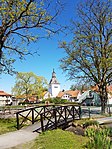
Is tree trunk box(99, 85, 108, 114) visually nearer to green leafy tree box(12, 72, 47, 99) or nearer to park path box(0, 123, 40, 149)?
park path box(0, 123, 40, 149)

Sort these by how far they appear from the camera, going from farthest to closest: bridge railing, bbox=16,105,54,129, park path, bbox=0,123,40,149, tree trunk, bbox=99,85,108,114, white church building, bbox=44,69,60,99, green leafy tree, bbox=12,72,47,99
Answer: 1. white church building, bbox=44,69,60,99
2. green leafy tree, bbox=12,72,47,99
3. tree trunk, bbox=99,85,108,114
4. bridge railing, bbox=16,105,54,129
5. park path, bbox=0,123,40,149

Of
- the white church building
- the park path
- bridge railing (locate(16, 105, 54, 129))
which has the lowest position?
the park path

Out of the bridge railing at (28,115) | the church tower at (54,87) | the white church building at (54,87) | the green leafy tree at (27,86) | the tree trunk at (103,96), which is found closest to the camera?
the bridge railing at (28,115)

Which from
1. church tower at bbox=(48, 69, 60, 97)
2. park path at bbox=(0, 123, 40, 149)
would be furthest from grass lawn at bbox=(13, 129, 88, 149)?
church tower at bbox=(48, 69, 60, 97)

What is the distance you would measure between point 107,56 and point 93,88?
4704mm

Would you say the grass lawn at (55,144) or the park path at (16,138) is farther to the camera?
the park path at (16,138)

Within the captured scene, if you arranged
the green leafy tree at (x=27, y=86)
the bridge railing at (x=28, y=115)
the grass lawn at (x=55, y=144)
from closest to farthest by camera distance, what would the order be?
the grass lawn at (x=55, y=144), the bridge railing at (x=28, y=115), the green leafy tree at (x=27, y=86)

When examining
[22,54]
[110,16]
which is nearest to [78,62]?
[110,16]

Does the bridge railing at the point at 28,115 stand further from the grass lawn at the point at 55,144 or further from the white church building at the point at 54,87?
the white church building at the point at 54,87

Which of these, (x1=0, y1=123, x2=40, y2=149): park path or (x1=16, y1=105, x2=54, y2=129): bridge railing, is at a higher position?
(x1=16, y1=105, x2=54, y2=129): bridge railing

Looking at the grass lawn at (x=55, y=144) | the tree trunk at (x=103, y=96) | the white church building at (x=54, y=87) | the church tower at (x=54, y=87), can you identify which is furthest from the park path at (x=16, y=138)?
the church tower at (x=54, y=87)

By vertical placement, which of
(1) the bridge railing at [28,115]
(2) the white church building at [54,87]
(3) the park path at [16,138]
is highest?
(2) the white church building at [54,87]

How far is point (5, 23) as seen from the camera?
17.0 metres

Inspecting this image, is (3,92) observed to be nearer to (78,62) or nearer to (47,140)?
(78,62)
